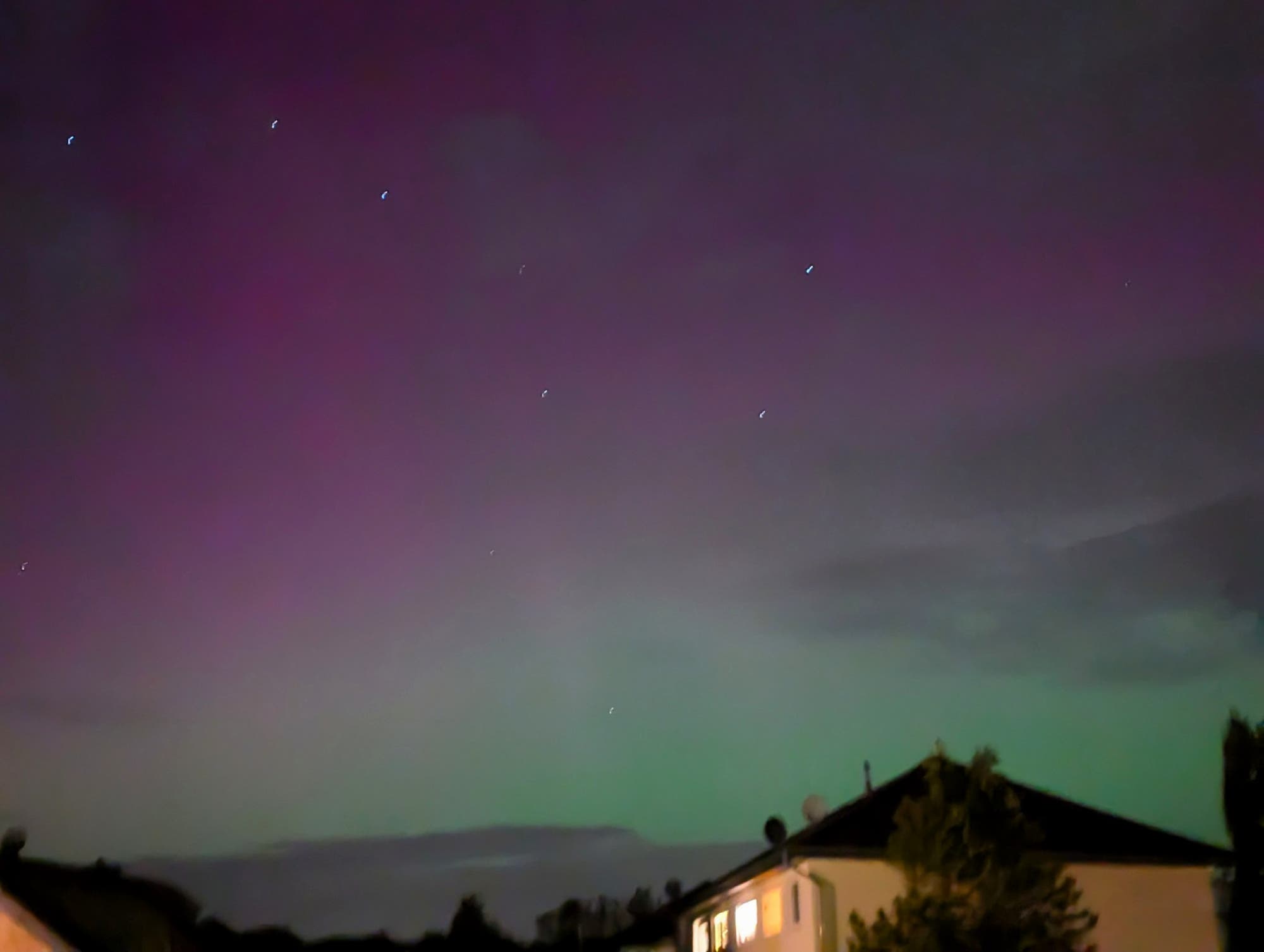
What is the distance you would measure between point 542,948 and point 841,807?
52542mm

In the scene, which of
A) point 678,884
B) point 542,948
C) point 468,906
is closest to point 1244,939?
point 678,884

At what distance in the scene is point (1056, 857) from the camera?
23047 mm

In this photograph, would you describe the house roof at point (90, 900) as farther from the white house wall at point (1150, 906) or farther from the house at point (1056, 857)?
the white house wall at point (1150, 906)

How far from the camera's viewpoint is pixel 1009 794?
19.5 metres

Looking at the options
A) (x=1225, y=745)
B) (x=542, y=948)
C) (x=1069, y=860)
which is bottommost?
(x=542, y=948)

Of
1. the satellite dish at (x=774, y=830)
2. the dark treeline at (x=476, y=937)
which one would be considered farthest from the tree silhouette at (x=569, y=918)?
the satellite dish at (x=774, y=830)

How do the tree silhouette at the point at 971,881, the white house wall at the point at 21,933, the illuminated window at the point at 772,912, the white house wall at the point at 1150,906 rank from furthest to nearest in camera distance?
the white house wall at the point at 21,933
the illuminated window at the point at 772,912
the white house wall at the point at 1150,906
the tree silhouette at the point at 971,881

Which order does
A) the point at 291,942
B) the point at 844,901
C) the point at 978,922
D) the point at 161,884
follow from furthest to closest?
the point at 291,942
the point at 161,884
the point at 844,901
the point at 978,922

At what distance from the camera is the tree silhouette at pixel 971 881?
18.6 metres

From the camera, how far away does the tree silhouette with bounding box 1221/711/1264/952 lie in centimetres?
2694

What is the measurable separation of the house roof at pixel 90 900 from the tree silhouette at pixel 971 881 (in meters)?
18.1

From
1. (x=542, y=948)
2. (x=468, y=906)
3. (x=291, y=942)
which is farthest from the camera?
(x=468, y=906)

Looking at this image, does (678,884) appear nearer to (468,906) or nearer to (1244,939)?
(468,906)

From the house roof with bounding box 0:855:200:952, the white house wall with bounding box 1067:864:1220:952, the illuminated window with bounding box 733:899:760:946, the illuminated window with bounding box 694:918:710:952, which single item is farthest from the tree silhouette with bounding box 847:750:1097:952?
the house roof with bounding box 0:855:200:952
